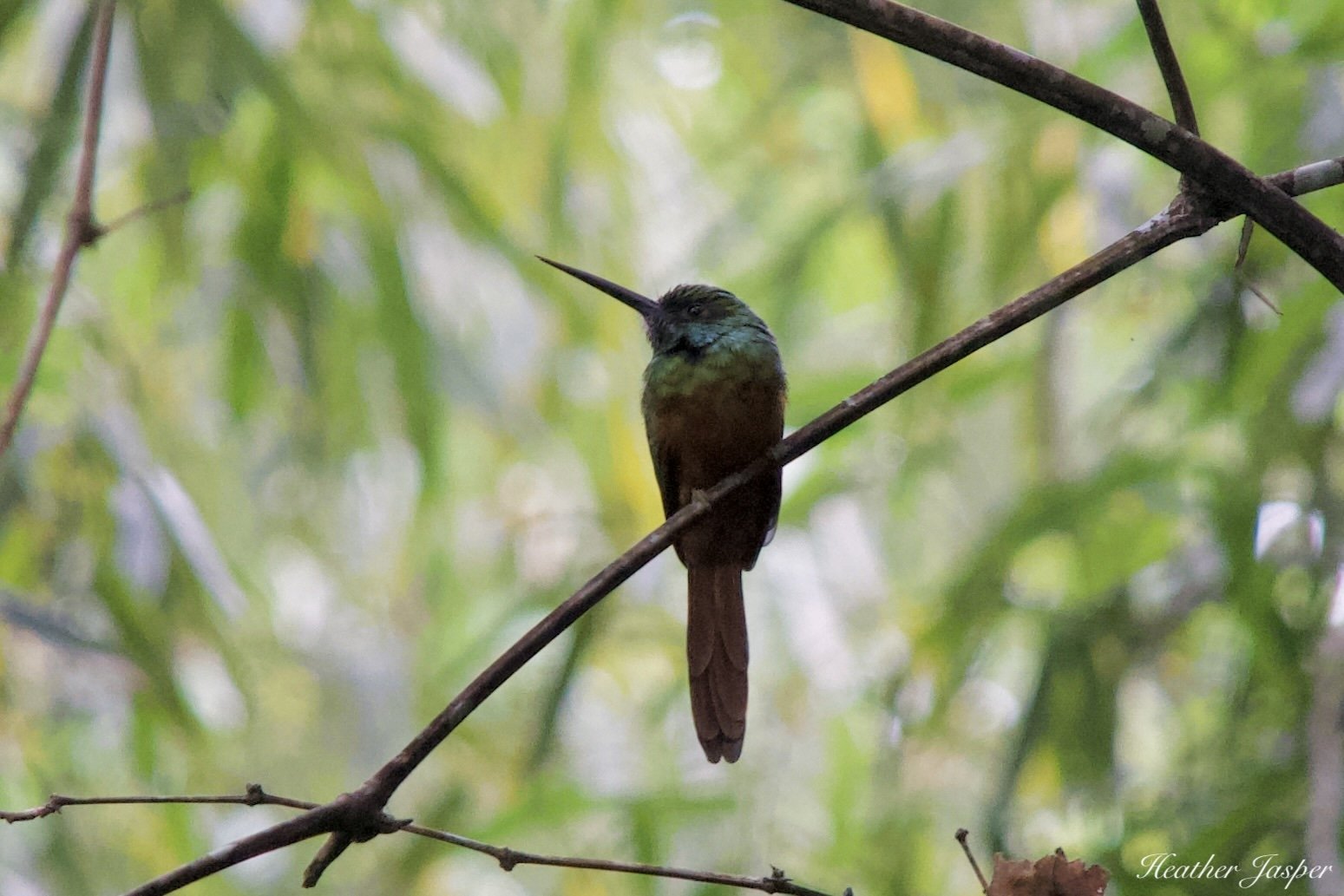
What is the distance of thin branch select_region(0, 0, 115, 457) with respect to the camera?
65.6 inches

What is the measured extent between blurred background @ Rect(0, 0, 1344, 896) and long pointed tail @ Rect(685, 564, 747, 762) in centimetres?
55

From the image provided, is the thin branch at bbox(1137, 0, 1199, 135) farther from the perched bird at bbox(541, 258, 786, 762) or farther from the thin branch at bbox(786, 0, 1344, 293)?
the perched bird at bbox(541, 258, 786, 762)

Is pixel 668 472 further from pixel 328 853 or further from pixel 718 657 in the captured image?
pixel 328 853

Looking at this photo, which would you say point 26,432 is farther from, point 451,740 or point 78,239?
point 451,740

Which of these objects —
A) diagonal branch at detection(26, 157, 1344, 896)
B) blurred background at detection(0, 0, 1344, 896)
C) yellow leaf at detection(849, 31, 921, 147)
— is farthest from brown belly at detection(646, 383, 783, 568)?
yellow leaf at detection(849, 31, 921, 147)

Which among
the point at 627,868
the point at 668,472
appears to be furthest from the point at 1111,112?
the point at 668,472

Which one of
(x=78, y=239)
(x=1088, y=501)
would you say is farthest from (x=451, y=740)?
(x=78, y=239)

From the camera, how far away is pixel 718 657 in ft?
7.02

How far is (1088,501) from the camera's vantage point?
2.74 meters

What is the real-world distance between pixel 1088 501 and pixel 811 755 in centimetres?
235

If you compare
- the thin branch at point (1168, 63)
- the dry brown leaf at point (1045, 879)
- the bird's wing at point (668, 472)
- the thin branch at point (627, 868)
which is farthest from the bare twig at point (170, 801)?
the bird's wing at point (668, 472)

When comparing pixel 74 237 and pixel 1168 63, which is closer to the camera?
pixel 1168 63
